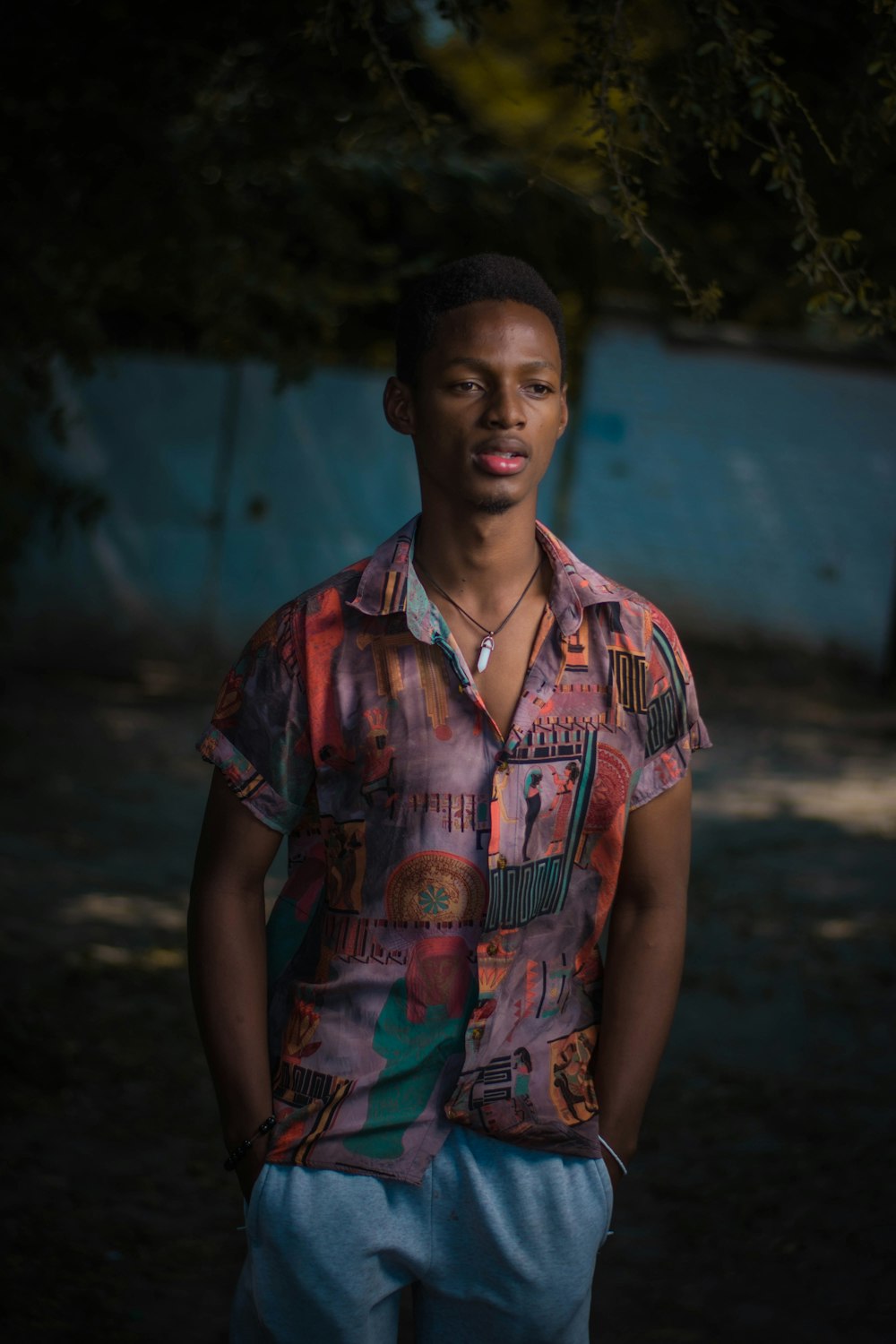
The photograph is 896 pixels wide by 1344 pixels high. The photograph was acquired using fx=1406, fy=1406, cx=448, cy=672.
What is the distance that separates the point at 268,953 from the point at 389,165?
464 cm

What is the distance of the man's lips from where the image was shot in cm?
186

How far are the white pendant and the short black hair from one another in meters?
0.37

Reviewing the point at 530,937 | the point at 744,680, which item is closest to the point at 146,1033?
the point at 530,937

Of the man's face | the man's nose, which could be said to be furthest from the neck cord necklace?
the man's nose

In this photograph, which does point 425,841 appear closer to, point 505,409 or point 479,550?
point 479,550

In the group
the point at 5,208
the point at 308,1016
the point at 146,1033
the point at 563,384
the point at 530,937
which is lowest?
the point at 146,1033

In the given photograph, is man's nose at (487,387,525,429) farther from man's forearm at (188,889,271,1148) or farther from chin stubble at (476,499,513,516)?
man's forearm at (188,889,271,1148)

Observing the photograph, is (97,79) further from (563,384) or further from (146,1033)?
(146,1033)

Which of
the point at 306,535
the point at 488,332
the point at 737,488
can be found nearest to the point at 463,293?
the point at 488,332

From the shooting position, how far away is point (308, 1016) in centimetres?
187

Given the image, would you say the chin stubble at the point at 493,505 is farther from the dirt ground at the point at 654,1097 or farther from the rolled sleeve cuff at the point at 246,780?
the dirt ground at the point at 654,1097

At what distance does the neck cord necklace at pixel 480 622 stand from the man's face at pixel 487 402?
0.40ft

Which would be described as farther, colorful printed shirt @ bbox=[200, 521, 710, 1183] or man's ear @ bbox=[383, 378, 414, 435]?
man's ear @ bbox=[383, 378, 414, 435]

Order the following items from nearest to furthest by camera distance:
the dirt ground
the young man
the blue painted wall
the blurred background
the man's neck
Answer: the young man, the man's neck, the blurred background, the dirt ground, the blue painted wall
